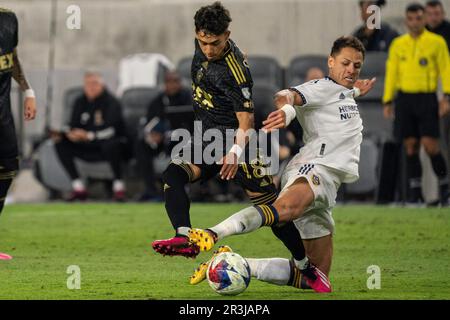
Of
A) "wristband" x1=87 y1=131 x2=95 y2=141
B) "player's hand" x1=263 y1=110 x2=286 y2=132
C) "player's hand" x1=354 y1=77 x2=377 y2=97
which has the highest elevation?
"player's hand" x1=354 y1=77 x2=377 y2=97

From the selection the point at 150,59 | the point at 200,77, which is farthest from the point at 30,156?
the point at 200,77

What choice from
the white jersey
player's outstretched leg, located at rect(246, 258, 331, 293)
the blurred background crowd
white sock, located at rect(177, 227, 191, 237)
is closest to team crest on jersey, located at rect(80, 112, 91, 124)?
the blurred background crowd

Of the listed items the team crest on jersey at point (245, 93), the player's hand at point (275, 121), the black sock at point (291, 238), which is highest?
the team crest on jersey at point (245, 93)

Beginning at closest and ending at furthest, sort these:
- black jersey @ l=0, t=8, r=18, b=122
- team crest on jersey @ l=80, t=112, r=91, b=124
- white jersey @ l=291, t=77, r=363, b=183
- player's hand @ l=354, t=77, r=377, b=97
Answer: white jersey @ l=291, t=77, r=363, b=183, player's hand @ l=354, t=77, r=377, b=97, black jersey @ l=0, t=8, r=18, b=122, team crest on jersey @ l=80, t=112, r=91, b=124

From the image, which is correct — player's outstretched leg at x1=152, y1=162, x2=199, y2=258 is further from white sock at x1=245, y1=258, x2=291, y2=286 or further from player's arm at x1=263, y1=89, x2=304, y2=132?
player's arm at x1=263, y1=89, x2=304, y2=132

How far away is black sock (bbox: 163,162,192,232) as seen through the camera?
7.95 meters

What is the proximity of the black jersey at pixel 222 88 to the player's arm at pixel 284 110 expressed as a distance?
369mm

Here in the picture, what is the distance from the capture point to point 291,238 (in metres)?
7.96

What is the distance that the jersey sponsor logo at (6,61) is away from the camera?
9.94 meters

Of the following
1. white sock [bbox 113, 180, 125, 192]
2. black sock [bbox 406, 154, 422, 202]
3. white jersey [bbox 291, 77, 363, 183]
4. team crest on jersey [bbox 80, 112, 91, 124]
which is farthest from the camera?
team crest on jersey [bbox 80, 112, 91, 124]

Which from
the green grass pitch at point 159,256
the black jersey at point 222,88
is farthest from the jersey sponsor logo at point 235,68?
the green grass pitch at point 159,256

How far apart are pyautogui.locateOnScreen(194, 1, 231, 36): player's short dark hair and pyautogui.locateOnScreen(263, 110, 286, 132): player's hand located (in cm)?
86

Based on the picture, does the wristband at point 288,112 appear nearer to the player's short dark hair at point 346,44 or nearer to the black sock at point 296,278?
the player's short dark hair at point 346,44

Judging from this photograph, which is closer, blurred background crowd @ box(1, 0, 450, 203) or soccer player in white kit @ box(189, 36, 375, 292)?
soccer player in white kit @ box(189, 36, 375, 292)
